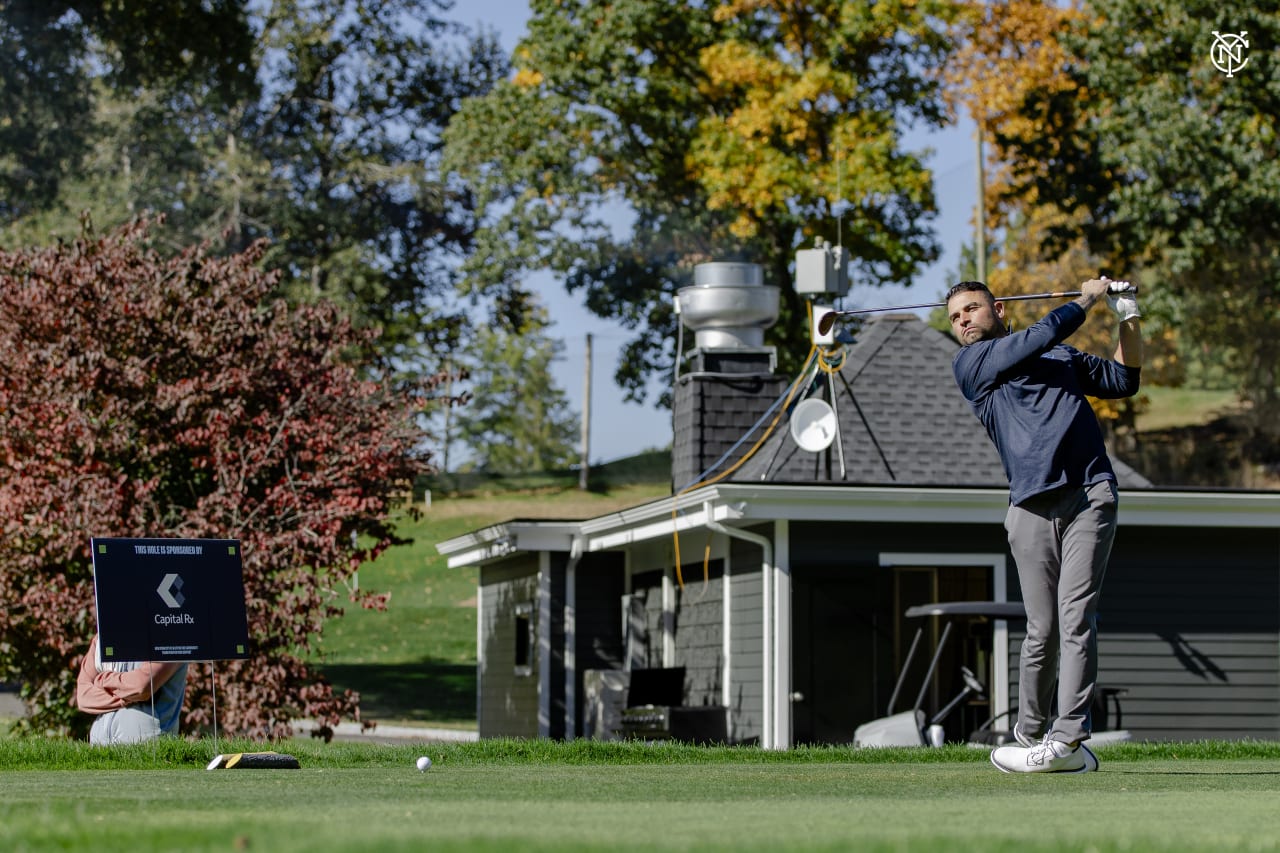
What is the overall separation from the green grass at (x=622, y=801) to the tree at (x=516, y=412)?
46003 millimetres

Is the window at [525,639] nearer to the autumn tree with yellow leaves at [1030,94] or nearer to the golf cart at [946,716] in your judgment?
the golf cart at [946,716]

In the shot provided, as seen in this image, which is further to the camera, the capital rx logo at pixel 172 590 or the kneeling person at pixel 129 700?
the kneeling person at pixel 129 700

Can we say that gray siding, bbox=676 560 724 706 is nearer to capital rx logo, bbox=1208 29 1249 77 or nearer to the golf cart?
the golf cart

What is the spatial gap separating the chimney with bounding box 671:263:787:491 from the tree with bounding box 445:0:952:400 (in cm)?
1080

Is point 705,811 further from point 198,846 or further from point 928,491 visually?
point 928,491

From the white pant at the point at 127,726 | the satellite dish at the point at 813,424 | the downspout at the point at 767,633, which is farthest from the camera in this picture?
the satellite dish at the point at 813,424

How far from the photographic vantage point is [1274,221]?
28469mm

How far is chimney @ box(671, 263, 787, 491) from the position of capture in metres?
17.3

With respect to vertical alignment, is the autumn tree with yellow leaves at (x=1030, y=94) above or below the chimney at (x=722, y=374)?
above

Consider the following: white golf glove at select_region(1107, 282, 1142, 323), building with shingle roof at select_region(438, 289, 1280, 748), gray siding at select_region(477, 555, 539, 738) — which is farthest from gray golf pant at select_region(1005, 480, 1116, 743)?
gray siding at select_region(477, 555, 539, 738)

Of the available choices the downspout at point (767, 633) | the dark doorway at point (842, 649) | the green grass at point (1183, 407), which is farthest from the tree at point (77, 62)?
the green grass at point (1183, 407)

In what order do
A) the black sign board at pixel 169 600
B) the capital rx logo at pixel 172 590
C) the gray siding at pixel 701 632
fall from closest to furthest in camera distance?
the black sign board at pixel 169 600 < the capital rx logo at pixel 172 590 < the gray siding at pixel 701 632

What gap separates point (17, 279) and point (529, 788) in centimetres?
1086

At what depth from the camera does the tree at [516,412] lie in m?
54.6
